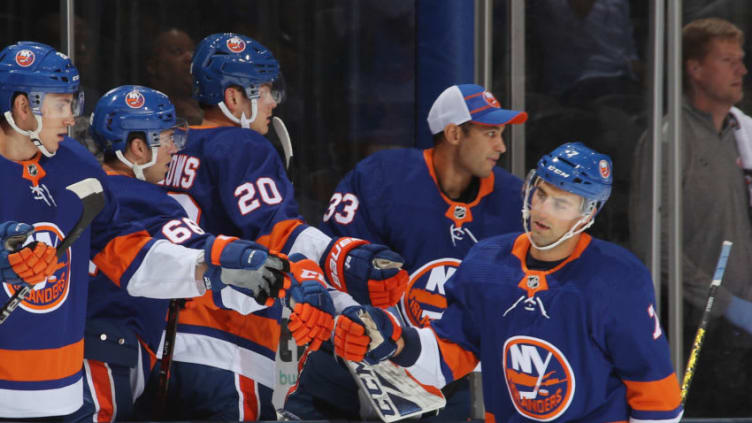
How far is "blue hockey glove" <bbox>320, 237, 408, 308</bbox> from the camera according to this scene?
275 cm

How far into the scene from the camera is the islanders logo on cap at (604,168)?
2.38 m

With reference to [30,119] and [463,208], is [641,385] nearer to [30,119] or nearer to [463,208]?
[463,208]

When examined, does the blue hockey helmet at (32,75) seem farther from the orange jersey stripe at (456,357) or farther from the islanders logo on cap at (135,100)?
the orange jersey stripe at (456,357)

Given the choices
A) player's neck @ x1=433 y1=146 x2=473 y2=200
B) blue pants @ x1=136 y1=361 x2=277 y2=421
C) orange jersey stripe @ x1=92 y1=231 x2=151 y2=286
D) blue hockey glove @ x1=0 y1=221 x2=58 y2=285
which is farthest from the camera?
player's neck @ x1=433 y1=146 x2=473 y2=200

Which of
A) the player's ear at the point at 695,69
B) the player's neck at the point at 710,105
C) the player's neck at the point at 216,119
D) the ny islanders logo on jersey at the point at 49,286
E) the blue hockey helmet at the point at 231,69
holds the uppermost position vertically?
the blue hockey helmet at the point at 231,69

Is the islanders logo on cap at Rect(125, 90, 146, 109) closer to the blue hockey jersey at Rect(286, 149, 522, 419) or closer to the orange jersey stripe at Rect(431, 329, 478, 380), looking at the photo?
the blue hockey jersey at Rect(286, 149, 522, 419)

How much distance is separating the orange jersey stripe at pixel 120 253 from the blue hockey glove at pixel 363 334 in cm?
62

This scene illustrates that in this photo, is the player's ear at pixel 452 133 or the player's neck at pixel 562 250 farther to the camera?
the player's ear at pixel 452 133

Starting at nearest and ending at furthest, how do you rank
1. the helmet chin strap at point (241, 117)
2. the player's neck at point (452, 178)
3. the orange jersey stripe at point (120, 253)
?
the orange jersey stripe at point (120, 253) → the helmet chin strap at point (241, 117) → the player's neck at point (452, 178)

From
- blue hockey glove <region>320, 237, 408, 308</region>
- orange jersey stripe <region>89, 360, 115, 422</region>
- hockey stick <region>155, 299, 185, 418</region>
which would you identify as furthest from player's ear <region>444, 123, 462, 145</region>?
orange jersey stripe <region>89, 360, 115, 422</region>

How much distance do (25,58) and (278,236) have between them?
0.83 meters

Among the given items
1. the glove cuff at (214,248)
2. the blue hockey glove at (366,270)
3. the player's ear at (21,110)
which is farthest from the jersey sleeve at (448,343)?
the player's ear at (21,110)

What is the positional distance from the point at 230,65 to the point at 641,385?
5.16 ft

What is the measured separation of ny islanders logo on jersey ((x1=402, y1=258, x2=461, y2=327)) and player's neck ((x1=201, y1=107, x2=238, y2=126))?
0.74 meters
